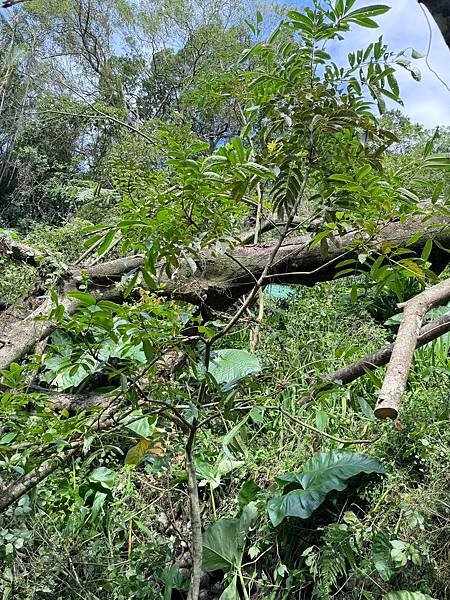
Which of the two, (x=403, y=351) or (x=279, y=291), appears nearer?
(x=403, y=351)

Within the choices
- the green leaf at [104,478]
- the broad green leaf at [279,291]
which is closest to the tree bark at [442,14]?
the green leaf at [104,478]

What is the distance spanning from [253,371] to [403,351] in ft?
5.52

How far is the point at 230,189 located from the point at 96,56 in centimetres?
1276

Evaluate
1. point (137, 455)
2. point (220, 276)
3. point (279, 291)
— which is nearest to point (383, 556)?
point (137, 455)

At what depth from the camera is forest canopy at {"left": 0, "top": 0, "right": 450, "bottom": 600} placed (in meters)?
1.03

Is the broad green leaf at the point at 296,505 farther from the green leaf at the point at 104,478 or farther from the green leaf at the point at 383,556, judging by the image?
the green leaf at the point at 104,478

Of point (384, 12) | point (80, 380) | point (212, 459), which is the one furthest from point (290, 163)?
point (80, 380)

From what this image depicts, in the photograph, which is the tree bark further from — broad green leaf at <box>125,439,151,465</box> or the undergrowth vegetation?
broad green leaf at <box>125,439,151,465</box>

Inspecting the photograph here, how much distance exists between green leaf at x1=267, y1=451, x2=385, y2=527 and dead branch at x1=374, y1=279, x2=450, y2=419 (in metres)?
0.95

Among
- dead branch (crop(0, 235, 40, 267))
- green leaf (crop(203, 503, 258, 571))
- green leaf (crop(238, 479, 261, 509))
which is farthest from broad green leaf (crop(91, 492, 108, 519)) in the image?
dead branch (crop(0, 235, 40, 267))

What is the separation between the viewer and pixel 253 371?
254 cm

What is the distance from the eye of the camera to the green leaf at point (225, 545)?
6.25 ft

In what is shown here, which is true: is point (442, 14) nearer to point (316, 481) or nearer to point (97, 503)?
point (316, 481)

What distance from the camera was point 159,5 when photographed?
38.5 feet
